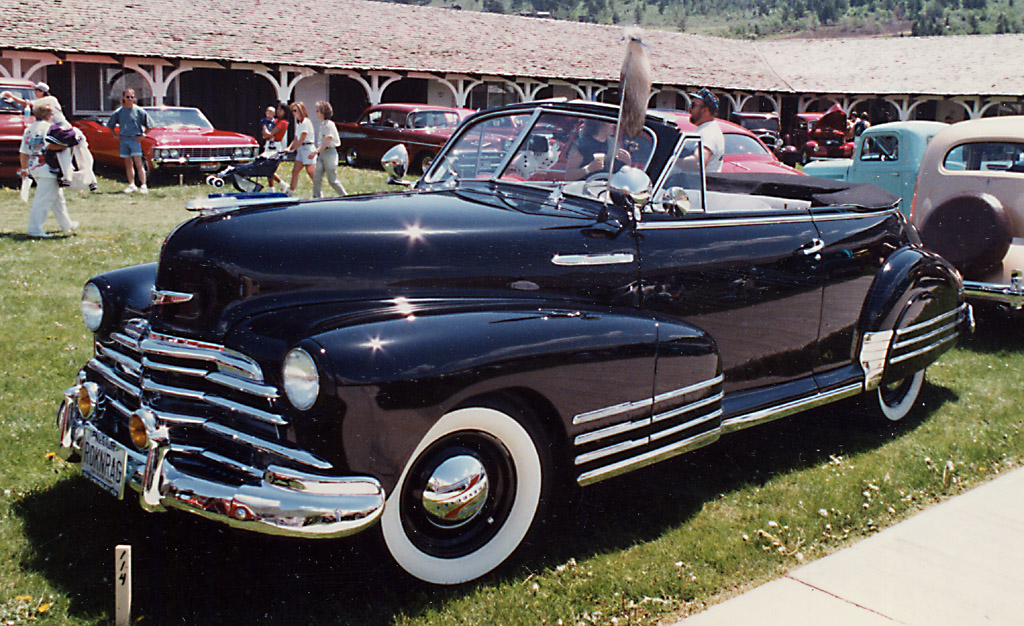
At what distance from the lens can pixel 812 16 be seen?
5438 inches

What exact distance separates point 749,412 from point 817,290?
0.82m

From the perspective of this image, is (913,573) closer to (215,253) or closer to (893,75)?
(215,253)

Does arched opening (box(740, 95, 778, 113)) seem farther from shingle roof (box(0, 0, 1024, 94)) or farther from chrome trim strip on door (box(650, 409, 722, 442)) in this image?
chrome trim strip on door (box(650, 409, 722, 442))

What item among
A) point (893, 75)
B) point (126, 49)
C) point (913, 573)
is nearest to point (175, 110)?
point (126, 49)

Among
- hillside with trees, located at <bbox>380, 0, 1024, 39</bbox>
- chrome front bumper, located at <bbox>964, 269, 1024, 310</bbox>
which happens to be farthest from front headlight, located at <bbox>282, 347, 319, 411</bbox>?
hillside with trees, located at <bbox>380, 0, 1024, 39</bbox>

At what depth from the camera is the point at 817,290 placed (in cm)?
481

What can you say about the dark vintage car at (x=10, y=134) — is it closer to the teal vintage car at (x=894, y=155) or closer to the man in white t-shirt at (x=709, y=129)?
the man in white t-shirt at (x=709, y=129)

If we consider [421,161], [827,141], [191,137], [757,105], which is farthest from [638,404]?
[757,105]

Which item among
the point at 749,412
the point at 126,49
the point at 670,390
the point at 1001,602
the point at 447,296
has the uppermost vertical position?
the point at 126,49

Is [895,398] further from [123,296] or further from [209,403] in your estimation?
[123,296]

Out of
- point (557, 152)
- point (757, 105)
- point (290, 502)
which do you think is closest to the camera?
point (290, 502)

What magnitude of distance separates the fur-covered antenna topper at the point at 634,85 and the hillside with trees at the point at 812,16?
4662 inches

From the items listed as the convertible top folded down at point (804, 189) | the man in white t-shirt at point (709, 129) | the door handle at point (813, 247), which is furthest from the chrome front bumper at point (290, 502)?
the man in white t-shirt at point (709, 129)

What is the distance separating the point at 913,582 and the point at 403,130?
1829 cm
